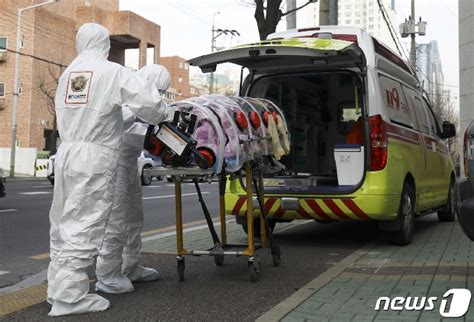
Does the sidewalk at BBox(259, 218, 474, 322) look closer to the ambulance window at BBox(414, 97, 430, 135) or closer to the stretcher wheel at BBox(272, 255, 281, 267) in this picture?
the stretcher wheel at BBox(272, 255, 281, 267)

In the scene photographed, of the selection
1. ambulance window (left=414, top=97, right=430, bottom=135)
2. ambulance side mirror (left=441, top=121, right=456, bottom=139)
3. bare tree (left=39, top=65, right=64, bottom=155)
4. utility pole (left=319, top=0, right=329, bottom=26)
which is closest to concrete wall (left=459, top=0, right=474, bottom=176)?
utility pole (left=319, top=0, right=329, bottom=26)

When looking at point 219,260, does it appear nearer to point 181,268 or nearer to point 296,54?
point 181,268

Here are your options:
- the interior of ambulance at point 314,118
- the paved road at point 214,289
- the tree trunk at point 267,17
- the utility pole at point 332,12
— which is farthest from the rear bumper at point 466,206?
the utility pole at point 332,12

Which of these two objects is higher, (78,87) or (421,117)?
(421,117)

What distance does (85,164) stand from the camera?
13.9ft

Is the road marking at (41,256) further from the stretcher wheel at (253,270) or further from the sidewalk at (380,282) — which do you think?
the sidewalk at (380,282)

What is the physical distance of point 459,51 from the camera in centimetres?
1530

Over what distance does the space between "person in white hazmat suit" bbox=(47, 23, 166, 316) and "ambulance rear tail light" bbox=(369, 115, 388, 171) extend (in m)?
3.09

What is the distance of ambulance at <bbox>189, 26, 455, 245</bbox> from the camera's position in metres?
6.56

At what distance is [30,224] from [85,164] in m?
6.44

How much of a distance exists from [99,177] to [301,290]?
1956 millimetres

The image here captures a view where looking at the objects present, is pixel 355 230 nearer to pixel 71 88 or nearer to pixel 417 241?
pixel 417 241

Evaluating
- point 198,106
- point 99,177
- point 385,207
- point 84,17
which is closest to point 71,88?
point 99,177

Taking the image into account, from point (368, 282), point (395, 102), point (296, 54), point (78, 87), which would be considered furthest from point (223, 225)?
point (395, 102)
